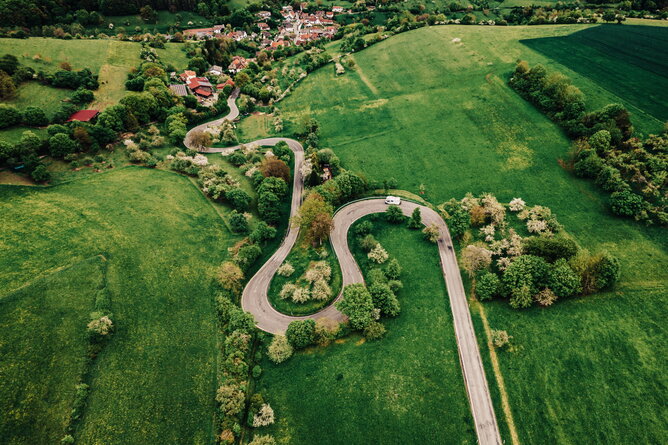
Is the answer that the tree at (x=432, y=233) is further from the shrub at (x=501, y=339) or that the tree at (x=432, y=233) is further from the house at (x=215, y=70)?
the house at (x=215, y=70)

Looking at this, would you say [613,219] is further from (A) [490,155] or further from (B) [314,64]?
(B) [314,64]

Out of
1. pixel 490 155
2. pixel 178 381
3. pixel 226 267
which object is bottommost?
pixel 178 381

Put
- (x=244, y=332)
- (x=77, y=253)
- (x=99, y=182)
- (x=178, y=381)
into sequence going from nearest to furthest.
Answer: (x=178, y=381)
(x=244, y=332)
(x=77, y=253)
(x=99, y=182)

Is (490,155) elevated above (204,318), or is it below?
above

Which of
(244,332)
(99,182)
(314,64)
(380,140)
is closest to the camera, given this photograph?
(244,332)

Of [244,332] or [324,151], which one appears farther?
[324,151]

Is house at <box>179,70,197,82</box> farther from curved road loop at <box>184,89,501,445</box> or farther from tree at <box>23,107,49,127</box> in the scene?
curved road loop at <box>184,89,501,445</box>

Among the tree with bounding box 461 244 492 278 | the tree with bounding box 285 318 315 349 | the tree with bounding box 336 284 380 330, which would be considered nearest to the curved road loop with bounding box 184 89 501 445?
the tree with bounding box 285 318 315 349

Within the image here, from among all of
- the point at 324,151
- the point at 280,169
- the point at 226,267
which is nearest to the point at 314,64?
the point at 324,151
